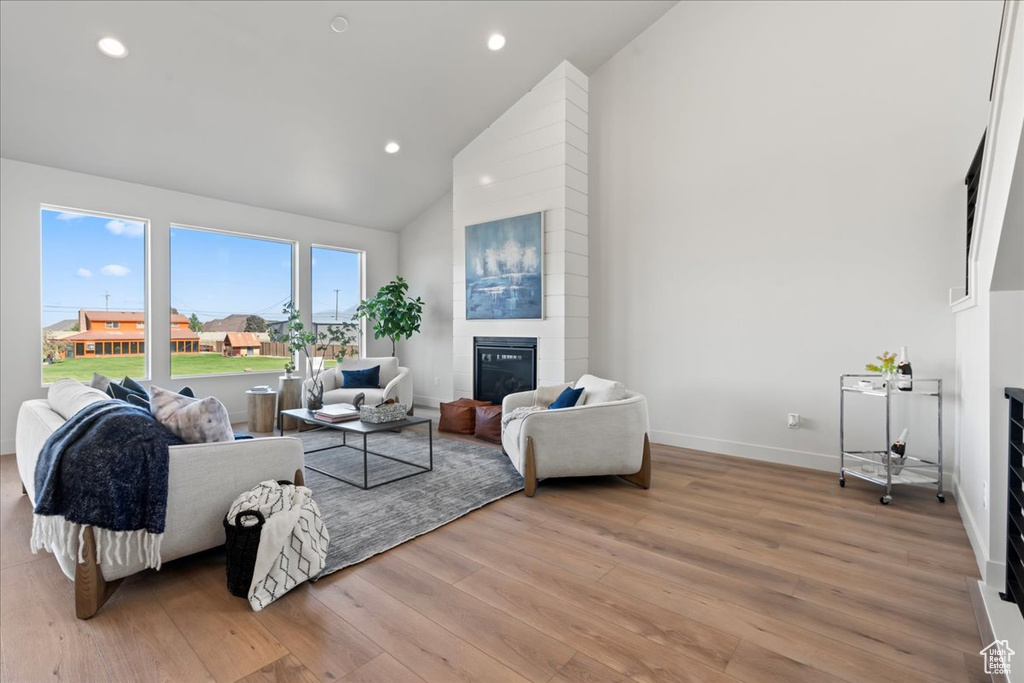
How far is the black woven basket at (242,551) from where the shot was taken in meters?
2.01

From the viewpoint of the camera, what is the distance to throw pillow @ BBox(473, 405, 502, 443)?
4707 mm

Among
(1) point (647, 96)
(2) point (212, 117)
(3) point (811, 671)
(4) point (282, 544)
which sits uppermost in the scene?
(1) point (647, 96)

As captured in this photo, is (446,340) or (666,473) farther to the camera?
(446,340)

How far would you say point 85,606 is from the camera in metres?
1.88

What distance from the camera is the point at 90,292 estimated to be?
16.1 feet

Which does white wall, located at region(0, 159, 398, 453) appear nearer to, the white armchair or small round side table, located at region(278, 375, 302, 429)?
small round side table, located at region(278, 375, 302, 429)

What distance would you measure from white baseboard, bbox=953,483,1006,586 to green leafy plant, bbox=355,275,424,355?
18.6ft

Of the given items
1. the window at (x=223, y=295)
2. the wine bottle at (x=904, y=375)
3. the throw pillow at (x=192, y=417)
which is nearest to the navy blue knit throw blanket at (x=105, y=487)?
the throw pillow at (x=192, y=417)

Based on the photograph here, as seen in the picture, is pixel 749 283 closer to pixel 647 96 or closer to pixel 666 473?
pixel 666 473

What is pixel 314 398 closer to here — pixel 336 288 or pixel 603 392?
pixel 603 392

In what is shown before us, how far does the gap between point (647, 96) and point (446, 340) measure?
4003 mm

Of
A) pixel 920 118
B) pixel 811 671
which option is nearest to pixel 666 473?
pixel 811 671

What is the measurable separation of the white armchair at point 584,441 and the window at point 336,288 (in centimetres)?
411

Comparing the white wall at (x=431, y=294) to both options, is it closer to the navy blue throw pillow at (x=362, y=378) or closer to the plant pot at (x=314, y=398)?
the navy blue throw pillow at (x=362, y=378)
